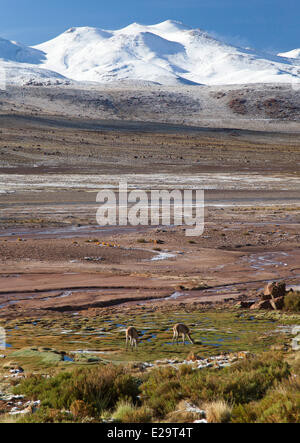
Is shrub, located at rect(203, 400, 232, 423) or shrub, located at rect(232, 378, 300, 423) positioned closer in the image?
shrub, located at rect(232, 378, 300, 423)

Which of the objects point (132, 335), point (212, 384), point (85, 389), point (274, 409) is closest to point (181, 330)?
point (132, 335)

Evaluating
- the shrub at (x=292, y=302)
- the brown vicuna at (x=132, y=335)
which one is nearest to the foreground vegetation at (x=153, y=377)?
the brown vicuna at (x=132, y=335)

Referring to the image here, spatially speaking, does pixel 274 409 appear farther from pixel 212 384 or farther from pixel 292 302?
pixel 292 302

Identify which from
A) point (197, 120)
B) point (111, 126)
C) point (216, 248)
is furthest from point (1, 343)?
point (197, 120)

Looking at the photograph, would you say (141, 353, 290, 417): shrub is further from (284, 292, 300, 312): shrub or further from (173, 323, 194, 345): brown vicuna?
(284, 292, 300, 312): shrub

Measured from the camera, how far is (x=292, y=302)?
1527cm

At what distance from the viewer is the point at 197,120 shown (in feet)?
416

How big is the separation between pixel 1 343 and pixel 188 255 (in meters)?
14.0

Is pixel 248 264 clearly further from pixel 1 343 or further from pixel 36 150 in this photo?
pixel 36 150

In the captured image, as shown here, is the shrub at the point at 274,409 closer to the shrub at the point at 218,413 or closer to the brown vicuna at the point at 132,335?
the shrub at the point at 218,413

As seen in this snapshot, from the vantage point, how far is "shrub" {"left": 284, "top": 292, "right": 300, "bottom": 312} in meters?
15.1

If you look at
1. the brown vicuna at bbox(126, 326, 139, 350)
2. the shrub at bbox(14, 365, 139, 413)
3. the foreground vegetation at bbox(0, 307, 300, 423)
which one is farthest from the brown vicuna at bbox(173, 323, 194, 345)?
the shrub at bbox(14, 365, 139, 413)

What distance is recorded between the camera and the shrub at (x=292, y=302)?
49.6ft

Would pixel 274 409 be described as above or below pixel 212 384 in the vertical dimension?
above
